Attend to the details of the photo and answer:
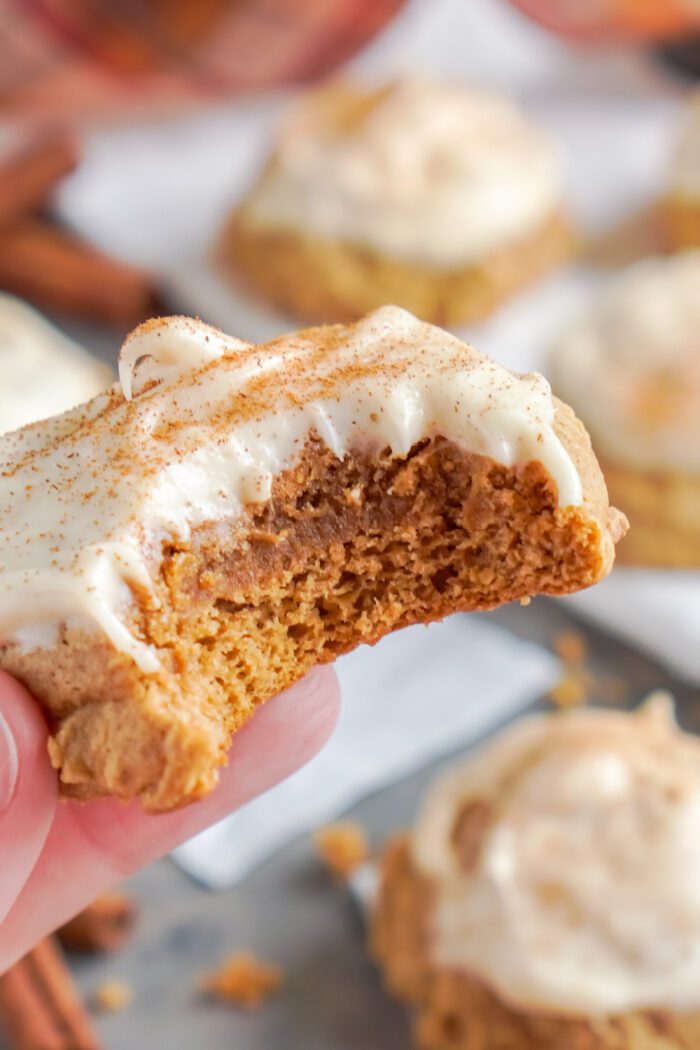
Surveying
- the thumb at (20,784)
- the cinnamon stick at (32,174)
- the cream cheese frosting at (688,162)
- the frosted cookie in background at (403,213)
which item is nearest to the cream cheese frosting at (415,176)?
the frosted cookie in background at (403,213)

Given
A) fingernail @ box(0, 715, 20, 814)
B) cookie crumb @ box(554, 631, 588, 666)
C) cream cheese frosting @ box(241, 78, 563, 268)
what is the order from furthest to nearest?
cream cheese frosting @ box(241, 78, 563, 268)
cookie crumb @ box(554, 631, 588, 666)
fingernail @ box(0, 715, 20, 814)

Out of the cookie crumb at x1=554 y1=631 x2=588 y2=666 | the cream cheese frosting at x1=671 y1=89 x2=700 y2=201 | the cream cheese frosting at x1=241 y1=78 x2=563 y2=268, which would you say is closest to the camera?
the cookie crumb at x1=554 y1=631 x2=588 y2=666

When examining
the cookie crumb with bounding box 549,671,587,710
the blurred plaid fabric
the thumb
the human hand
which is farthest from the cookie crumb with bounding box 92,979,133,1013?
the blurred plaid fabric

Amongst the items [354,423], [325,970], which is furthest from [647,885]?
[354,423]

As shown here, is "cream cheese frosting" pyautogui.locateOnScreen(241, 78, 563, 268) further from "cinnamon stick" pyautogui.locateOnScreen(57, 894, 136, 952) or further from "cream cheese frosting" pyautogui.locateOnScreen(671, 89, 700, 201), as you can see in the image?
"cinnamon stick" pyautogui.locateOnScreen(57, 894, 136, 952)

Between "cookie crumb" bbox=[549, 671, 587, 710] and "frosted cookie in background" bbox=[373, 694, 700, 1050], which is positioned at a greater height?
"frosted cookie in background" bbox=[373, 694, 700, 1050]

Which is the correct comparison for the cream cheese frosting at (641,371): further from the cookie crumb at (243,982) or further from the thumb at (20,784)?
the thumb at (20,784)
